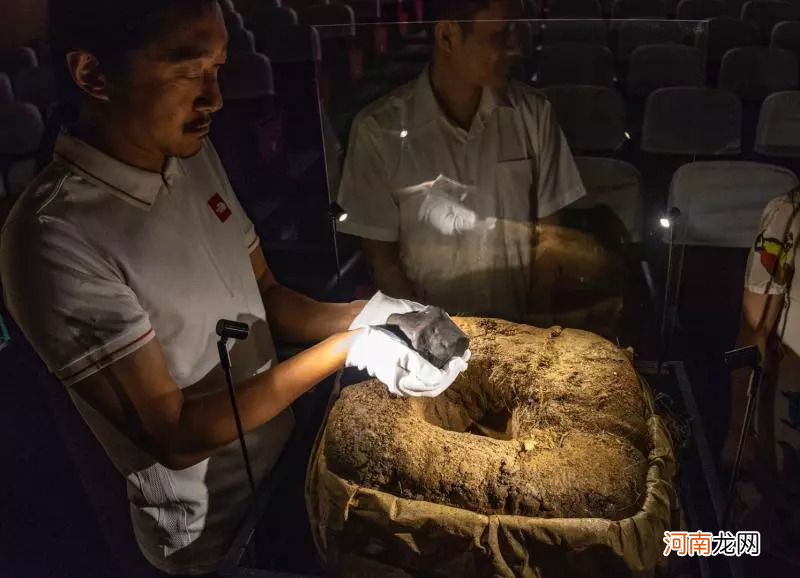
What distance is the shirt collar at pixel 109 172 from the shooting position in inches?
41.0

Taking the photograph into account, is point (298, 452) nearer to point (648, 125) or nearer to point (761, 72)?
point (648, 125)

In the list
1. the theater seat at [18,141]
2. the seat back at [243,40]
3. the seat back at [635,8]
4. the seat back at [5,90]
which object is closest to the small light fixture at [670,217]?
the seat back at [243,40]

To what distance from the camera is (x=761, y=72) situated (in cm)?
245

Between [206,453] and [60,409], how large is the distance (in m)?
0.62

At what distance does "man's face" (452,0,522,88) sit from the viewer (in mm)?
1330

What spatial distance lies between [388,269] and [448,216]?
21 centimetres

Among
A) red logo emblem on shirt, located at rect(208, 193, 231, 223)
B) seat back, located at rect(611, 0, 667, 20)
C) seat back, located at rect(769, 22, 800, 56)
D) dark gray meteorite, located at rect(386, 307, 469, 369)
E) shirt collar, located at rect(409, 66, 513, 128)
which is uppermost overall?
seat back, located at rect(611, 0, 667, 20)

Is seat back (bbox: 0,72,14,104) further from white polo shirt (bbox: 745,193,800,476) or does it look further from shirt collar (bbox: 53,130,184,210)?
white polo shirt (bbox: 745,193,800,476)

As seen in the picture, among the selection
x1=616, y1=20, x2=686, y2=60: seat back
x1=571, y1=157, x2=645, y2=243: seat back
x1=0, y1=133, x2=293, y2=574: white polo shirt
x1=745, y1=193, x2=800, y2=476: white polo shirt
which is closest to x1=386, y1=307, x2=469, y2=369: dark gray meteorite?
x1=0, y1=133, x2=293, y2=574: white polo shirt

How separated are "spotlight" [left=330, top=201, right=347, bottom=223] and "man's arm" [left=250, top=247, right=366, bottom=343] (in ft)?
0.77

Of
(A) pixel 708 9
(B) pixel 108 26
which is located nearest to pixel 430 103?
(B) pixel 108 26

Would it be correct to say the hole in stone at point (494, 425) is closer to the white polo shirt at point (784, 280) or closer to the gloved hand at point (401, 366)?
the gloved hand at point (401, 366)

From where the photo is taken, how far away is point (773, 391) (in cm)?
145

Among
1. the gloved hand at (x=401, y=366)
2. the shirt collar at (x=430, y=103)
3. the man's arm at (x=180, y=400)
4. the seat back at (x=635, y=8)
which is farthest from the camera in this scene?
the seat back at (x=635, y=8)
